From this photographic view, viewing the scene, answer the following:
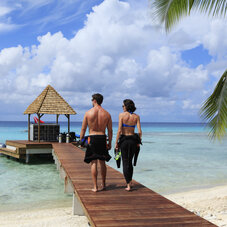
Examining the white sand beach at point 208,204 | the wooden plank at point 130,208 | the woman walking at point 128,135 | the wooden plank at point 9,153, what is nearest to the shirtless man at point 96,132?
the woman walking at point 128,135

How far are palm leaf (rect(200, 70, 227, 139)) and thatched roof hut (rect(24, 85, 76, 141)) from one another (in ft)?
40.6

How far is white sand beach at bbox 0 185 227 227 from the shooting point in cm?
676

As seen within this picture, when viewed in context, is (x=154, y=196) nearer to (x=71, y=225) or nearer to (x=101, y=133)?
(x=101, y=133)

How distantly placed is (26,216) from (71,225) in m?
1.92

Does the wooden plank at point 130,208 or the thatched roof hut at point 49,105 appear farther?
the thatched roof hut at point 49,105

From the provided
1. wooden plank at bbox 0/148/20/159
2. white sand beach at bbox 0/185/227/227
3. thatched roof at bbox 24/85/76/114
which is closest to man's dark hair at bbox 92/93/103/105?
white sand beach at bbox 0/185/227/227

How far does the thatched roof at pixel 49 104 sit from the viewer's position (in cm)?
1653

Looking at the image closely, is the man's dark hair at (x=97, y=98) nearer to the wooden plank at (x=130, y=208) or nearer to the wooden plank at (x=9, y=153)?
the wooden plank at (x=130, y=208)

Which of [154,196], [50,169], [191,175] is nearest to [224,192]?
[191,175]

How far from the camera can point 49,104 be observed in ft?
55.3

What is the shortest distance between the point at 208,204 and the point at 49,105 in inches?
433

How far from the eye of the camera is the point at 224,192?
10.5 m

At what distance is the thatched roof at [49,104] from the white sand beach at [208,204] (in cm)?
896

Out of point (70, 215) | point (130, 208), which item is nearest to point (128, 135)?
point (130, 208)
